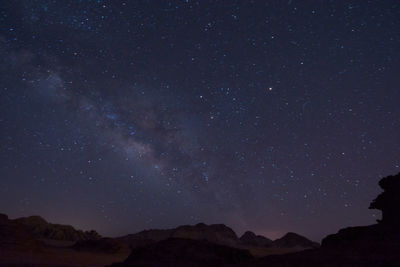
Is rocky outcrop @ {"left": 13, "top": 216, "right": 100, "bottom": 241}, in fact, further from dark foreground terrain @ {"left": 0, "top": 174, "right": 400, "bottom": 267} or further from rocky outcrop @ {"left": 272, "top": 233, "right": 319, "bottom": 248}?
rocky outcrop @ {"left": 272, "top": 233, "right": 319, "bottom": 248}

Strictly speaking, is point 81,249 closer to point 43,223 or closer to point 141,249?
point 141,249

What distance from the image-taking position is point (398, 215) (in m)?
18.3

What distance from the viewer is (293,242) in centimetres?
11919

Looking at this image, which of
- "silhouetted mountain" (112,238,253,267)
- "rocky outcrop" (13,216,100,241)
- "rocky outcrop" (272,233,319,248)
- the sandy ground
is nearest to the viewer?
"silhouetted mountain" (112,238,253,267)

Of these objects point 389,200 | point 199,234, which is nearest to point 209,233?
point 199,234

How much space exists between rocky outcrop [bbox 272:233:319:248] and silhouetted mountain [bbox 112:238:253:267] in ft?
365

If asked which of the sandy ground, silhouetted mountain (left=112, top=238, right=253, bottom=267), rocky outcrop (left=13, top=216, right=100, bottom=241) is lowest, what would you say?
the sandy ground

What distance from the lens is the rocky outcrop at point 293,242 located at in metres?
116

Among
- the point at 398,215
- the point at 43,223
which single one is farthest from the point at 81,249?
the point at 43,223

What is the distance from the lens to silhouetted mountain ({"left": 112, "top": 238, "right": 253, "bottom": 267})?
14.6 metres

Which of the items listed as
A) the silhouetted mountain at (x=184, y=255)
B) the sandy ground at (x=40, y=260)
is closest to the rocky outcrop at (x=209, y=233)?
the sandy ground at (x=40, y=260)

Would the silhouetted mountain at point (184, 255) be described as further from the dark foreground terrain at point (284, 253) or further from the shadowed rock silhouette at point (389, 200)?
the shadowed rock silhouette at point (389, 200)

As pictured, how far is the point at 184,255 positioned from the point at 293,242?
391 feet

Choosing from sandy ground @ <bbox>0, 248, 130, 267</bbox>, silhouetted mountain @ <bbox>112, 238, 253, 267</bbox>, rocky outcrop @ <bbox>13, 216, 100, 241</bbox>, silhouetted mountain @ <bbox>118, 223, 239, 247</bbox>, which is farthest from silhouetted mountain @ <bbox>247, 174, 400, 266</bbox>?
silhouetted mountain @ <bbox>118, 223, 239, 247</bbox>
